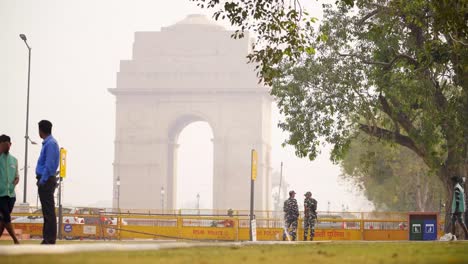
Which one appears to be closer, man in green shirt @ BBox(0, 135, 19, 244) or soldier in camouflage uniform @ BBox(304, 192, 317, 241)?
man in green shirt @ BBox(0, 135, 19, 244)

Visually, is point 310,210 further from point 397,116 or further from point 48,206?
point 48,206

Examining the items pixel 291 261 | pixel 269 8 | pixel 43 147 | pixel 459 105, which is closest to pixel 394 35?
pixel 459 105

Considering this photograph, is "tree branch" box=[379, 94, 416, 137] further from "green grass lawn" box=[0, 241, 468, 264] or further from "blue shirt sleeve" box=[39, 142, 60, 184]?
"blue shirt sleeve" box=[39, 142, 60, 184]

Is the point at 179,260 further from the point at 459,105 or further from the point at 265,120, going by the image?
the point at 265,120

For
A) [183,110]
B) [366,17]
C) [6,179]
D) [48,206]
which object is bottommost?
[48,206]

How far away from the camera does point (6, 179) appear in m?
15.6

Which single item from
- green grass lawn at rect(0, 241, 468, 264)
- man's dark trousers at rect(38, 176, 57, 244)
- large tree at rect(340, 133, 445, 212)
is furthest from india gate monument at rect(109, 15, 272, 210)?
green grass lawn at rect(0, 241, 468, 264)

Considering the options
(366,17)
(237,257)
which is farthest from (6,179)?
(366,17)

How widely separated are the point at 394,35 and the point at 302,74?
13.5ft

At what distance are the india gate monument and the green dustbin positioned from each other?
201ft

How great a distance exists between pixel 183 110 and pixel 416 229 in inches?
2566

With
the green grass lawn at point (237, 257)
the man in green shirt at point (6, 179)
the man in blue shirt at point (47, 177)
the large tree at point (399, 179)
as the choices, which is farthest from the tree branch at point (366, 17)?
the large tree at point (399, 179)

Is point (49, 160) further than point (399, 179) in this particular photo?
No

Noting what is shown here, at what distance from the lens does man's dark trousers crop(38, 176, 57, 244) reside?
1527 cm
